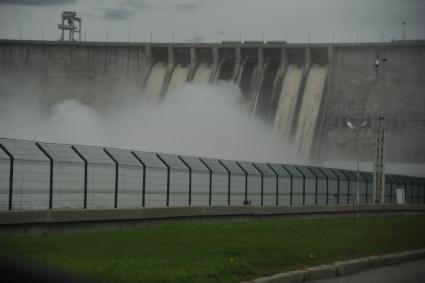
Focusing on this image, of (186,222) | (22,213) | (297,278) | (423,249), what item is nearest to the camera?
(297,278)

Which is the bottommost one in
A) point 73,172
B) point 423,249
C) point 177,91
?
point 423,249

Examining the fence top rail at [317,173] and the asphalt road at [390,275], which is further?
the fence top rail at [317,173]

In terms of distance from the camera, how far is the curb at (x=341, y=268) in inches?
467

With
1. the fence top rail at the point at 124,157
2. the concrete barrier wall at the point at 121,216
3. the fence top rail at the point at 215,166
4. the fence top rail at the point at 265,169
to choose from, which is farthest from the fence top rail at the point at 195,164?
the fence top rail at the point at 265,169

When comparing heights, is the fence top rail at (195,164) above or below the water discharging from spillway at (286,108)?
below

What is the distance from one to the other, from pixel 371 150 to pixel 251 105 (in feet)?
40.4

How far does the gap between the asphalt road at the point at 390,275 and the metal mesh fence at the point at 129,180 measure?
22.3 feet

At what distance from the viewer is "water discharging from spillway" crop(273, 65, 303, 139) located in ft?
274

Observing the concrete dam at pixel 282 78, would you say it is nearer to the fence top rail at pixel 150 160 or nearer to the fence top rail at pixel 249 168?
the fence top rail at pixel 249 168

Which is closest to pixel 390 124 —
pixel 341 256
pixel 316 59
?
pixel 316 59

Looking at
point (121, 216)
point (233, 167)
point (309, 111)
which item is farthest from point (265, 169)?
point (309, 111)

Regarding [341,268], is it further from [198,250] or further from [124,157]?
[124,157]

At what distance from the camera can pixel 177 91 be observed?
9025 centimetres

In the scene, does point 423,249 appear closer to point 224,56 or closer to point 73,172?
point 73,172
